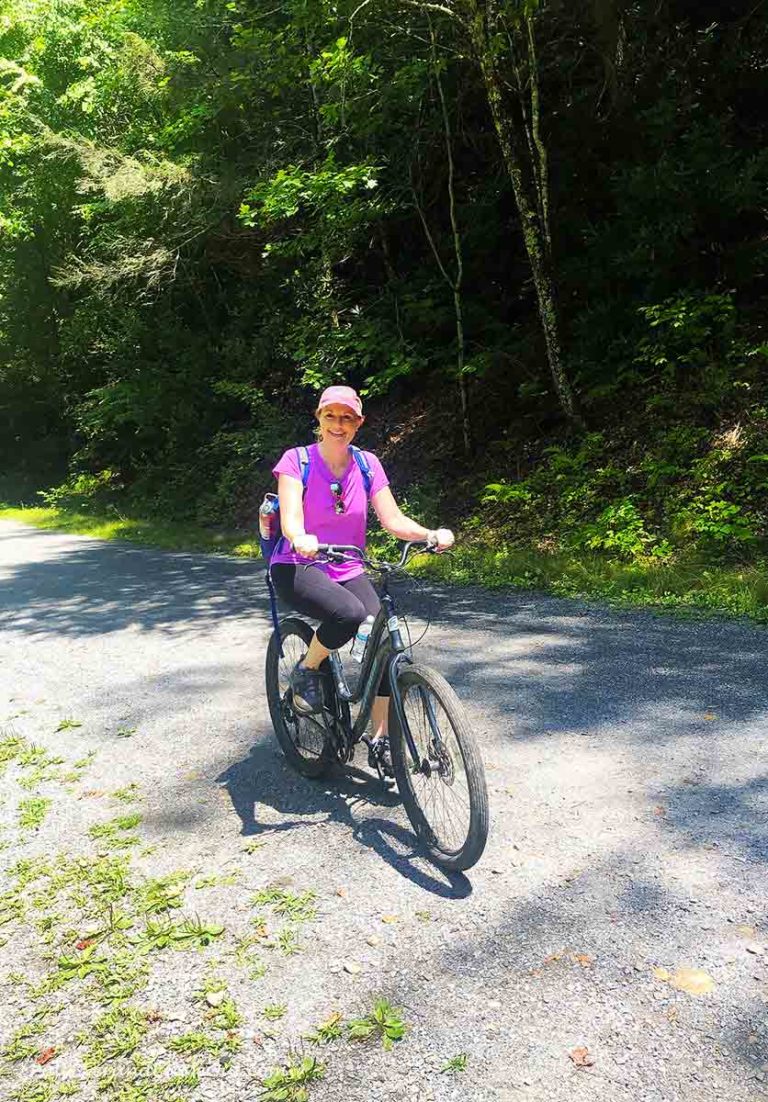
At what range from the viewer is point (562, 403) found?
11.1 m

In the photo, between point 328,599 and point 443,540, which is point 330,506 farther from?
point 443,540

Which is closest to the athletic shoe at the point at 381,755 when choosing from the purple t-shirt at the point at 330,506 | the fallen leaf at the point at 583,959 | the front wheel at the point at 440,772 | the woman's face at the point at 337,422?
the front wheel at the point at 440,772

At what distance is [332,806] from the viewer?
3.94 metres

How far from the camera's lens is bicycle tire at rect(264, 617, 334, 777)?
4188mm

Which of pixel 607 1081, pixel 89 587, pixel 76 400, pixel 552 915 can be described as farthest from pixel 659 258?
pixel 76 400

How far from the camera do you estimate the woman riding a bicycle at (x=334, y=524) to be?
3.69 metres

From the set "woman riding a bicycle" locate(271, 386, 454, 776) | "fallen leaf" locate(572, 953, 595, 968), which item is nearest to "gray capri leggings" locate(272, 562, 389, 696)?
"woman riding a bicycle" locate(271, 386, 454, 776)

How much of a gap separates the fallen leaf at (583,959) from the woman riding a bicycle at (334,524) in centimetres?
133

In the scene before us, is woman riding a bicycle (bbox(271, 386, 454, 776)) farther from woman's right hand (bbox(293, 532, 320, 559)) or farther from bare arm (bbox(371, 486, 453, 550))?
woman's right hand (bbox(293, 532, 320, 559))

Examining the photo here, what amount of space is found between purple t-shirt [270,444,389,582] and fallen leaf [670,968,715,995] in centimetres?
210

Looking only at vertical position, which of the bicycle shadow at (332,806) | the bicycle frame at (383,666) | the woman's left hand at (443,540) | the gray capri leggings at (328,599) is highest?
the woman's left hand at (443,540)

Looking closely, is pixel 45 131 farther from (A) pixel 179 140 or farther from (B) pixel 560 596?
(B) pixel 560 596

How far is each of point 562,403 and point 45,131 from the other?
559 inches

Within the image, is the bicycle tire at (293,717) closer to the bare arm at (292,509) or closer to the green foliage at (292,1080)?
the bare arm at (292,509)
